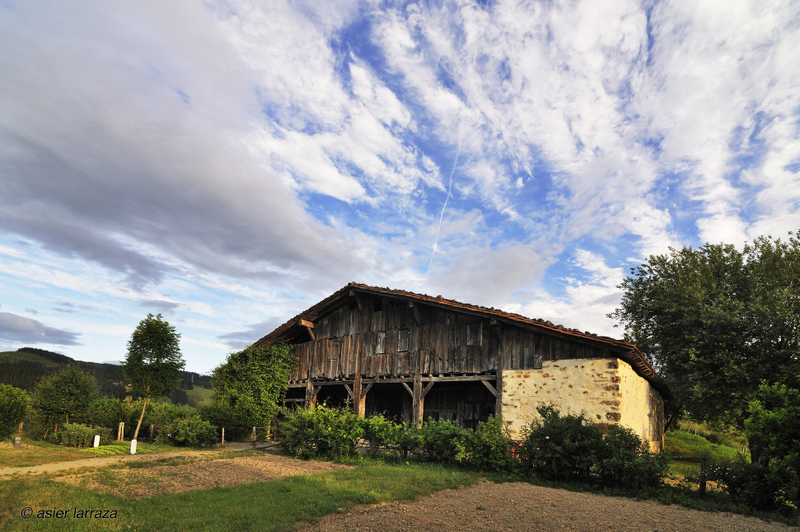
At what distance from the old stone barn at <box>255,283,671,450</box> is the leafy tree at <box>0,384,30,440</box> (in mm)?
10064

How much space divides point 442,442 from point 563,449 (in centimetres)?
353

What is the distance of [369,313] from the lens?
19.8 metres

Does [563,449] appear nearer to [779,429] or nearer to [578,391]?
[578,391]

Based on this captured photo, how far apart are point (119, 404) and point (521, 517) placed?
21.6m

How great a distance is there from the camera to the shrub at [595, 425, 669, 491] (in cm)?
957

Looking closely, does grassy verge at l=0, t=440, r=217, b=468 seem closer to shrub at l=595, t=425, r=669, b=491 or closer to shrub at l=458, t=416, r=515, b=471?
shrub at l=458, t=416, r=515, b=471

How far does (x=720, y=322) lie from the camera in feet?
60.8

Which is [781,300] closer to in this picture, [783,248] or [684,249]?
[783,248]

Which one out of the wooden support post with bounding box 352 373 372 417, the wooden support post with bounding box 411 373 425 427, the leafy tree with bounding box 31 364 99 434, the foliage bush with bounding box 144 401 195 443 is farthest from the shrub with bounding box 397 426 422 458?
the leafy tree with bounding box 31 364 99 434

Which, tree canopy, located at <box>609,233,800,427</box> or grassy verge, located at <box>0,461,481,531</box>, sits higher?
tree canopy, located at <box>609,233,800,427</box>

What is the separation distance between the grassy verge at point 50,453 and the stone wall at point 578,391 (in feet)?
41.9

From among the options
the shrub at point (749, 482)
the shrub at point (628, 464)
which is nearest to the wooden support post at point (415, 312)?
the shrub at point (628, 464)

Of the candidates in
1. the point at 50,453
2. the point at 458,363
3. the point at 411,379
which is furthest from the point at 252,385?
the point at 458,363

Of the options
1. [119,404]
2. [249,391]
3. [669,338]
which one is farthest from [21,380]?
[669,338]
